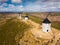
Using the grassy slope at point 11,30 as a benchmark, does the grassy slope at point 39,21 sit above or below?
above

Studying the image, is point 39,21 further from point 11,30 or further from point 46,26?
point 11,30

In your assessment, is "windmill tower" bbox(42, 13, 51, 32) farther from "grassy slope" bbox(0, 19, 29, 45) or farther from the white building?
"grassy slope" bbox(0, 19, 29, 45)

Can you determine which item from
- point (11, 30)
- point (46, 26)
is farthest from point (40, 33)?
point (11, 30)

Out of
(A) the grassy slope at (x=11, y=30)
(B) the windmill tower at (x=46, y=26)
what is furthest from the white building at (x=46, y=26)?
(A) the grassy slope at (x=11, y=30)

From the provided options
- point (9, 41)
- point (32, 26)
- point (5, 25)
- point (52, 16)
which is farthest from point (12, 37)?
point (52, 16)

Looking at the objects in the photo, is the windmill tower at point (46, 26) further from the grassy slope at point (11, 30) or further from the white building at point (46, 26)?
the grassy slope at point (11, 30)

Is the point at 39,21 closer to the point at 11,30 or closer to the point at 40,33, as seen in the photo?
the point at 40,33

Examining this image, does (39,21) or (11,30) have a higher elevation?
(39,21)

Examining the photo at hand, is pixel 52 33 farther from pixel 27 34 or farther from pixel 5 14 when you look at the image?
pixel 5 14
